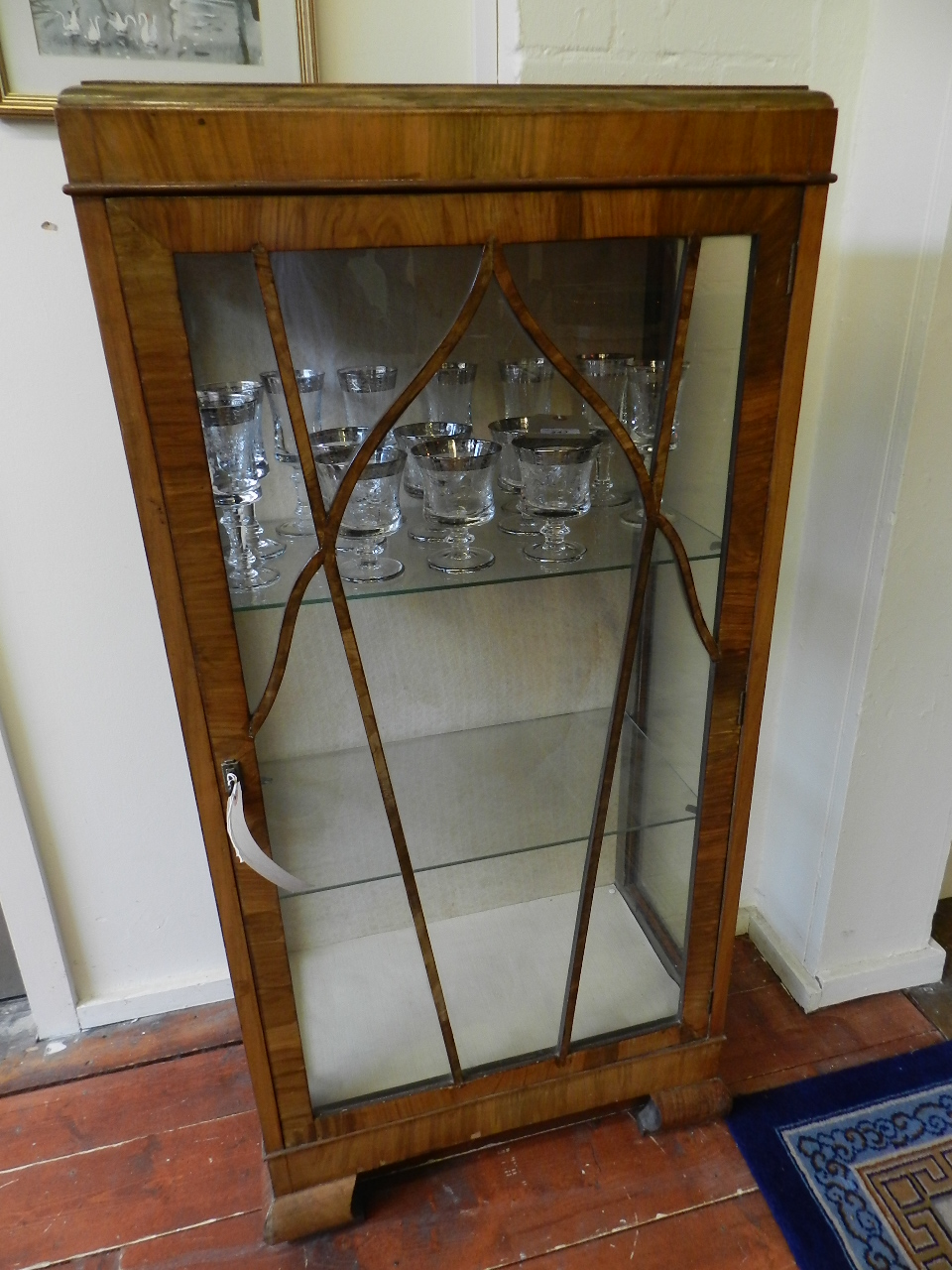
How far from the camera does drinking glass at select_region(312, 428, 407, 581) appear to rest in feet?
2.29

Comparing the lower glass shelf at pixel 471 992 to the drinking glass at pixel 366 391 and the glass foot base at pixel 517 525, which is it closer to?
the glass foot base at pixel 517 525

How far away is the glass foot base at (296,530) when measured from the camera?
72 cm

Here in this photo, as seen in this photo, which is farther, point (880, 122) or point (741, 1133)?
point (741, 1133)

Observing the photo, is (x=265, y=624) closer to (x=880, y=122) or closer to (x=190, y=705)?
(x=190, y=705)

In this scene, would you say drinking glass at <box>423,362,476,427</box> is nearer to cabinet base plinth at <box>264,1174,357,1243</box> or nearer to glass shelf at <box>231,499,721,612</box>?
glass shelf at <box>231,499,721,612</box>

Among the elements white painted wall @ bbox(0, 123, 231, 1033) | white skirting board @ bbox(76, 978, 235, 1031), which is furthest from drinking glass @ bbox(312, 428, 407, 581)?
white skirting board @ bbox(76, 978, 235, 1031)

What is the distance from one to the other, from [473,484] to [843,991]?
3.26 ft

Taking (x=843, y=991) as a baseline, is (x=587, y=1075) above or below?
above

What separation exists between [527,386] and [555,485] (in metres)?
0.11

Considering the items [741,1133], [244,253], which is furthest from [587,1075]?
[244,253]

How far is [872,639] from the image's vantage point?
1077 millimetres

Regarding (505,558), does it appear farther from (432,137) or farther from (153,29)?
(153,29)

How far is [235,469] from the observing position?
2.35 feet

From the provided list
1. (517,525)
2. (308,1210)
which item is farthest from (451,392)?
(308,1210)
